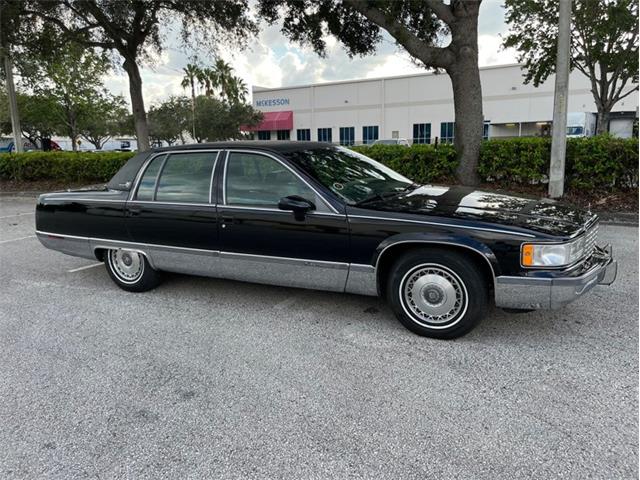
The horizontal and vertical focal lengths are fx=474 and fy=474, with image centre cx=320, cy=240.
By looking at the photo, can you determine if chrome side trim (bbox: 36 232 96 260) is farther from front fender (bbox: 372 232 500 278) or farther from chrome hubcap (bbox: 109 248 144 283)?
front fender (bbox: 372 232 500 278)

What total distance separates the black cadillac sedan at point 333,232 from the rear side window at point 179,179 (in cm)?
1

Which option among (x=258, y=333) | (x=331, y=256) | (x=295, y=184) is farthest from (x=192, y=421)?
(x=295, y=184)

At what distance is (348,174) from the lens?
4383 mm

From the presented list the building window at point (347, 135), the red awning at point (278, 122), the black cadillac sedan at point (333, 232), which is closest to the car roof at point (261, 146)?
the black cadillac sedan at point (333, 232)

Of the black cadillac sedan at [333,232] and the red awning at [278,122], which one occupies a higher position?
the red awning at [278,122]

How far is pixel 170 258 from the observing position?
4.68m

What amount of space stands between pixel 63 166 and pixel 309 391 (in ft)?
50.7

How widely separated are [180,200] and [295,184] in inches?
48.8

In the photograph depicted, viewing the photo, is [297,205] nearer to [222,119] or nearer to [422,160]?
[422,160]

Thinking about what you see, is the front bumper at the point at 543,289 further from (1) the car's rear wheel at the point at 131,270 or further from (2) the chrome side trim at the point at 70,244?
(2) the chrome side trim at the point at 70,244

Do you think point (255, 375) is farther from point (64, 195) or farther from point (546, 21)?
point (546, 21)

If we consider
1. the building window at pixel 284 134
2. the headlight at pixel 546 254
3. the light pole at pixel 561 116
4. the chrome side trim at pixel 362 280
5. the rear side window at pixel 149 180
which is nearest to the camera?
the headlight at pixel 546 254

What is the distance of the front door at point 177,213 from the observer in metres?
4.41

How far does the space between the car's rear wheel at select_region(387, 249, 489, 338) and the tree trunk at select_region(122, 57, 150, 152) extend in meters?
12.5
